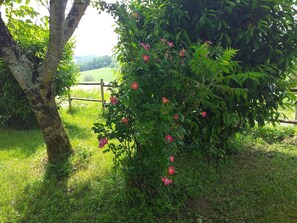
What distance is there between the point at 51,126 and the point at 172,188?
198 cm

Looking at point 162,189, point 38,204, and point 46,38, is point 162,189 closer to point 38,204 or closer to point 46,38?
point 38,204

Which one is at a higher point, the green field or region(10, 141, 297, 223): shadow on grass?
the green field

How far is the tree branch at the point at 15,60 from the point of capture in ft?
10.6

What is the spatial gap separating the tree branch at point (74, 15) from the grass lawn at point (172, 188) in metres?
1.94

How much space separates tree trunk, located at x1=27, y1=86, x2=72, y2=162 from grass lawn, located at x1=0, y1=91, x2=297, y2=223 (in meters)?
0.22

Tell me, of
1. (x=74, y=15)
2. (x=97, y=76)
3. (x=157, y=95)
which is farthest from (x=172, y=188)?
(x=97, y=76)

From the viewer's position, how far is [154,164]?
7.77 ft

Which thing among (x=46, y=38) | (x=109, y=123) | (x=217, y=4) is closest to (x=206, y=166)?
(x=109, y=123)

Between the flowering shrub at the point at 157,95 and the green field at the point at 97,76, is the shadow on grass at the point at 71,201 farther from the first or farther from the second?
the green field at the point at 97,76

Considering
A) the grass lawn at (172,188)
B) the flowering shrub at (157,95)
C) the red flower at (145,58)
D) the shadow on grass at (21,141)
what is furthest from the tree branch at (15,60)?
the red flower at (145,58)

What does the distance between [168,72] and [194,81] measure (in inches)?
9.9

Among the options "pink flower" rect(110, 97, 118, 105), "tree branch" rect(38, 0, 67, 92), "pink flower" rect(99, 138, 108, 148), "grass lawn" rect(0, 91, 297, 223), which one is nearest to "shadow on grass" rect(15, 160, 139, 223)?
"grass lawn" rect(0, 91, 297, 223)

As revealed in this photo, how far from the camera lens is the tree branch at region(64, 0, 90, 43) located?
10.8 feet

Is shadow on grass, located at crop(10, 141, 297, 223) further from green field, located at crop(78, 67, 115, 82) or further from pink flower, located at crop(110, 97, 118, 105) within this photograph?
green field, located at crop(78, 67, 115, 82)
